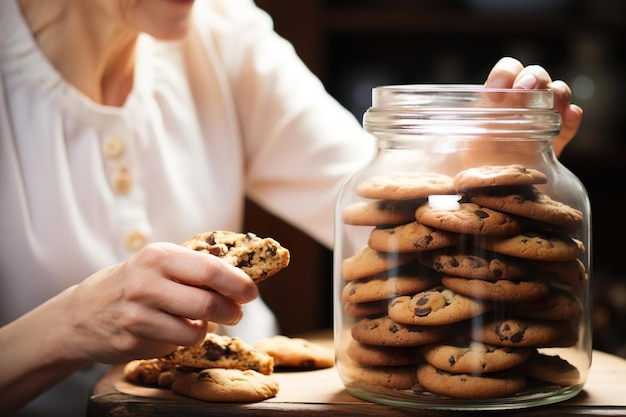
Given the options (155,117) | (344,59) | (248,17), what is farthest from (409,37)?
(155,117)

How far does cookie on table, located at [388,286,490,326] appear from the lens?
0.69m

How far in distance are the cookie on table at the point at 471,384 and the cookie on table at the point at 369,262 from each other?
0.10m

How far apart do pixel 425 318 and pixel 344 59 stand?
181 centimetres

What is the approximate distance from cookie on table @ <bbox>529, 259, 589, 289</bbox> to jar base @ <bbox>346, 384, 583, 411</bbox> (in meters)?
0.10

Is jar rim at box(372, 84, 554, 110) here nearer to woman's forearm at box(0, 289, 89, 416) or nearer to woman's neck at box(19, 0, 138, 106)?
woman's forearm at box(0, 289, 89, 416)

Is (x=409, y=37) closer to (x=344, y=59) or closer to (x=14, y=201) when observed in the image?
(x=344, y=59)

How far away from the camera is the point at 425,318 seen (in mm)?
692

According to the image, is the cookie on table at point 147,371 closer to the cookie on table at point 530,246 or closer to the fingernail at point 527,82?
the cookie on table at point 530,246

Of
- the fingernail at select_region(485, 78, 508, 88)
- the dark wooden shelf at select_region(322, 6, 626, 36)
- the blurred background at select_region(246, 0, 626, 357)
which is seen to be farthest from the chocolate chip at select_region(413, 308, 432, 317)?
the dark wooden shelf at select_region(322, 6, 626, 36)

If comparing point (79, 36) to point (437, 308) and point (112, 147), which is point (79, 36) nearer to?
point (112, 147)

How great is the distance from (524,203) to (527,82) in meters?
0.20

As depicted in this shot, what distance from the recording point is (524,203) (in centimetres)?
71

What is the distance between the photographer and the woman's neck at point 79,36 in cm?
119

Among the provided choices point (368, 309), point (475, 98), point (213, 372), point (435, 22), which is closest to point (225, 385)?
point (213, 372)
